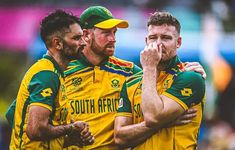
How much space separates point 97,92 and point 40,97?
116 centimetres

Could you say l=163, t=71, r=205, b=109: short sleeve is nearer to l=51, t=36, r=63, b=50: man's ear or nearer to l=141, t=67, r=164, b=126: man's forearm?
l=141, t=67, r=164, b=126: man's forearm

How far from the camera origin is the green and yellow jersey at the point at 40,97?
8.37 metres

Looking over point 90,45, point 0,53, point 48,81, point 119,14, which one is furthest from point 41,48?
point 48,81

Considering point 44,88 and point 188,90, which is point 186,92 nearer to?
point 188,90

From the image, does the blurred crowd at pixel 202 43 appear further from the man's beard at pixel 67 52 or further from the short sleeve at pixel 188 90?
the short sleeve at pixel 188 90

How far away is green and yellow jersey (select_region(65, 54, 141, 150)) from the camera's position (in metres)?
9.18

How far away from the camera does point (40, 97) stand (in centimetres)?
833

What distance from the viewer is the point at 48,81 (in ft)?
27.5

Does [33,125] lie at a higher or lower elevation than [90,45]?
lower

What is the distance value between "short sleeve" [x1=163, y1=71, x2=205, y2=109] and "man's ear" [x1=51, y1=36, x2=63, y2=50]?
1224 millimetres

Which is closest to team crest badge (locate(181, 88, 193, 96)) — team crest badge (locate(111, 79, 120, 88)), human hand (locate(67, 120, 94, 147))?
human hand (locate(67, 120, 94, 147))

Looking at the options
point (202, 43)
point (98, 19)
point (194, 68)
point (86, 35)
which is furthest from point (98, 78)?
point (202, 43)

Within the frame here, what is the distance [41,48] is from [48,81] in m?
13.0

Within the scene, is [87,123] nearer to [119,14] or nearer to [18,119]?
[18,119]
